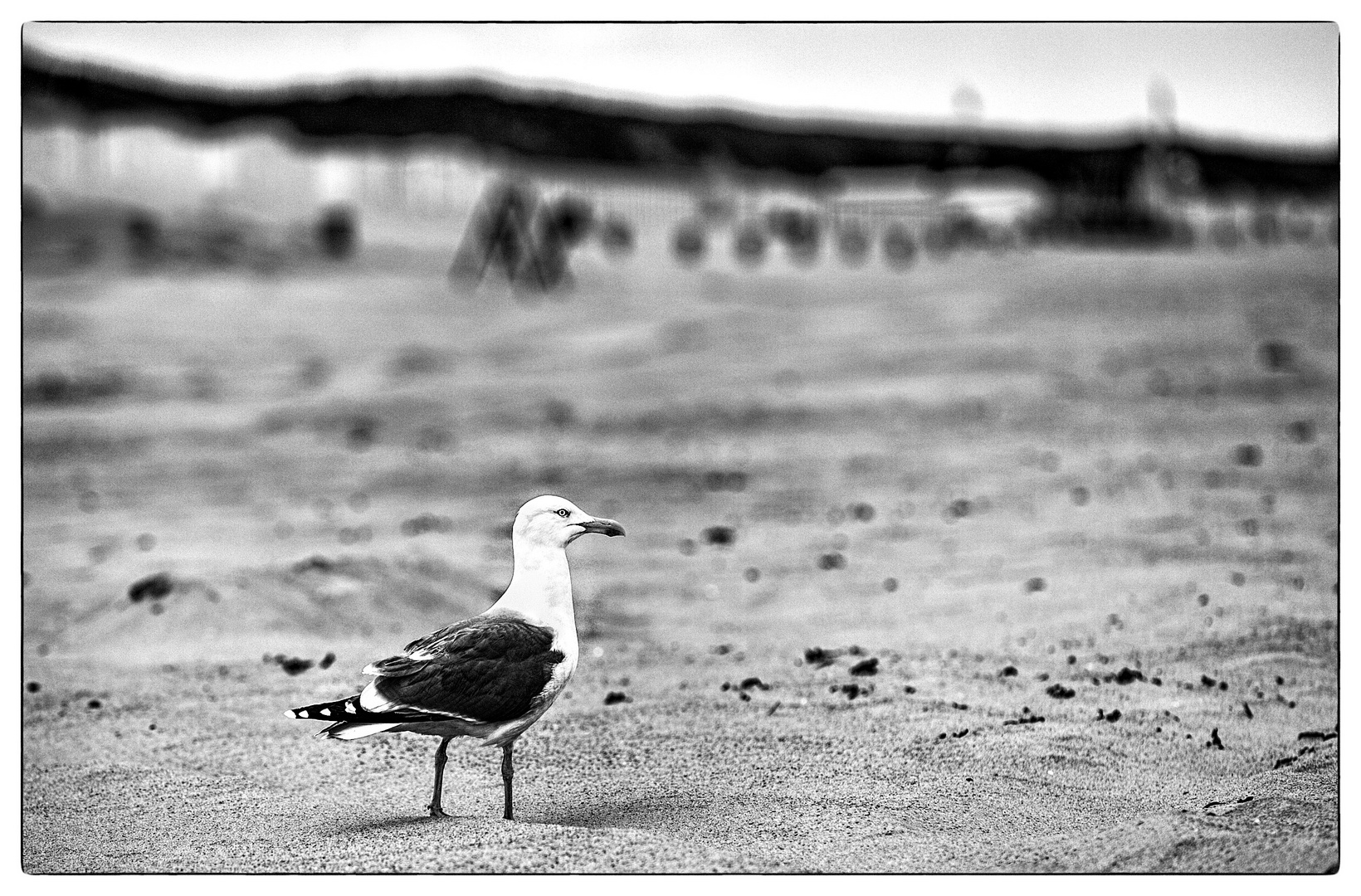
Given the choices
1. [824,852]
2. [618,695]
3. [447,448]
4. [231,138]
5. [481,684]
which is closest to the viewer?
[481,684]

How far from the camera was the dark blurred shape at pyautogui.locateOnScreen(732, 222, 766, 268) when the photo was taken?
6.97 metres

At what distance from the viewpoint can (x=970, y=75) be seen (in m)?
6.11

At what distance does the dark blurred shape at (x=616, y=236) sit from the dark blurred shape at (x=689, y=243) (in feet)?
0.64

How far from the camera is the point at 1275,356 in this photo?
6.75 m

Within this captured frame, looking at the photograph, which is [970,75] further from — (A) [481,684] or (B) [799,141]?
(A) [481,684]

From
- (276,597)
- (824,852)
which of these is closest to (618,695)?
(824,852)

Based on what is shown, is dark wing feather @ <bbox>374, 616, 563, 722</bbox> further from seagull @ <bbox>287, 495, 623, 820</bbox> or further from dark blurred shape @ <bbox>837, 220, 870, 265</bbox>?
dark blurred shape @ <bbox>837, 220, 870, 265</bbox>

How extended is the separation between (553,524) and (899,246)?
10.2 ft

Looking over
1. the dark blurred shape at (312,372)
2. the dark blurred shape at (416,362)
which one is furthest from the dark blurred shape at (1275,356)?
the dark blurred shape at (312,372)

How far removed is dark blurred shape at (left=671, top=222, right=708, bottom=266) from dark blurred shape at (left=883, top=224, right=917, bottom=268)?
79 centimetres

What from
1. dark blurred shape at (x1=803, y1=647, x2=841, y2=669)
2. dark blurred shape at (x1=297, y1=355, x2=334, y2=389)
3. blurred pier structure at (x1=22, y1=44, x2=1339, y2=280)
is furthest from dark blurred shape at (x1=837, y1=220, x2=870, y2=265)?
dark blurred shape at (x1=297, y1=355, x2=334, y2=389)

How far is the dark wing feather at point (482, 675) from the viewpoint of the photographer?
4.29m

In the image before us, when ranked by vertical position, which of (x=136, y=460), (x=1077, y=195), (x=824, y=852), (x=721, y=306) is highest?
(x=1077, y=195)

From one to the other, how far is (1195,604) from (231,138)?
4.16 meters
